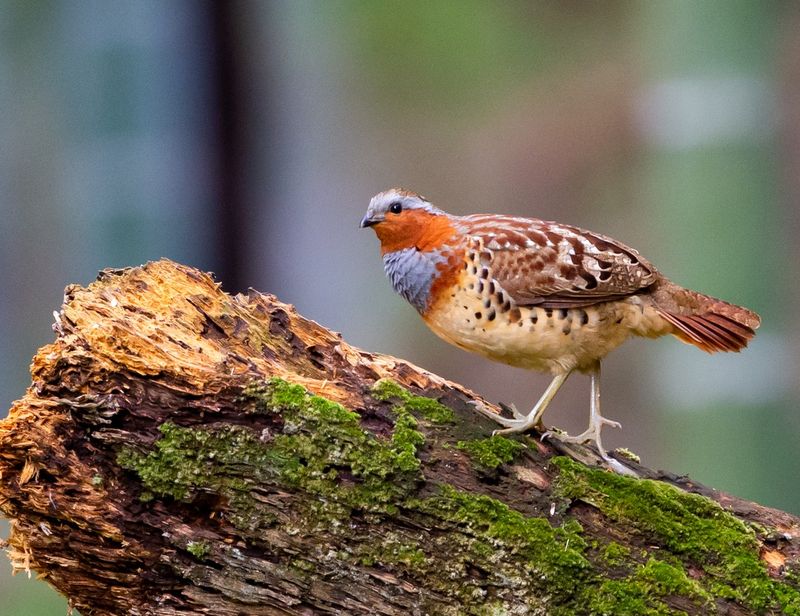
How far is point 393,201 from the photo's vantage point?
12.0 feet

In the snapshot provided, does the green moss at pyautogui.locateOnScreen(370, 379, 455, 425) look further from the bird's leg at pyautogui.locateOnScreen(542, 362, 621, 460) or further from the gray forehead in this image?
the gray forehead

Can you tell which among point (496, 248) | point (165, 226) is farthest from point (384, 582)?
point (165, 226)

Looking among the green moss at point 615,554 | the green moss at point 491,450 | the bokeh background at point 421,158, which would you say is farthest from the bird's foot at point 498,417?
the bokeh background at point 421,158

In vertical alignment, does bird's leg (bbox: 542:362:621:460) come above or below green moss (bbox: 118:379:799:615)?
above

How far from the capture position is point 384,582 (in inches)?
112

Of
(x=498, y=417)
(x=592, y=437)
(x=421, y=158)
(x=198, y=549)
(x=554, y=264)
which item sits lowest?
(x=198, y=549)

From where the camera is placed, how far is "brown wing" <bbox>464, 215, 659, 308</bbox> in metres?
3.48

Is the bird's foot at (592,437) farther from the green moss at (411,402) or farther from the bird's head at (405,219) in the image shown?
the bird's head at (405,219)

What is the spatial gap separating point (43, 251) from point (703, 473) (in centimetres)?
516

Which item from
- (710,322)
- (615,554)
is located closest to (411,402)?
(615,554)

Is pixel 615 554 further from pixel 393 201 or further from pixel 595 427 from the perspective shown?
pixel 393 201

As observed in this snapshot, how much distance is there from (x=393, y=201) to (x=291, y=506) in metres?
1.25

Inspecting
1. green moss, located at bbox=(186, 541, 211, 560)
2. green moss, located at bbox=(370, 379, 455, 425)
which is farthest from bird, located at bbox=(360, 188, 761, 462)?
green moss, located at bbox=(186, 541, 211, 560)

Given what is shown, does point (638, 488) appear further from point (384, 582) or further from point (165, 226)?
point (165, 226)
